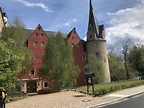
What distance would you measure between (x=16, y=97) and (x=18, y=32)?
12324 mm

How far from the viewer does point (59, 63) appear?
36.1m

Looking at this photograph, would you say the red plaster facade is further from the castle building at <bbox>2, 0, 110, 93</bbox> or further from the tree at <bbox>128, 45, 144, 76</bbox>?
the tree at <bbox>128, 45, 144, 76</bbox>

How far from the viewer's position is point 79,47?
2096 inches

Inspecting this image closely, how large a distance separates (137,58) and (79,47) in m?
23.2

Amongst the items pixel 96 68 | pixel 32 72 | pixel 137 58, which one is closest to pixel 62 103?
pixel 32 72

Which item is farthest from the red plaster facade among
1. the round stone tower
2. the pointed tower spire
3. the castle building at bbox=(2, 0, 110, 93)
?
the pointed tower spire

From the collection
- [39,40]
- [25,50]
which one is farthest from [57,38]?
[39,40]

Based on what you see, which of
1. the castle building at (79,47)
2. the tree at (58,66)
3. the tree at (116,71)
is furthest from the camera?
the tree at (116,71)

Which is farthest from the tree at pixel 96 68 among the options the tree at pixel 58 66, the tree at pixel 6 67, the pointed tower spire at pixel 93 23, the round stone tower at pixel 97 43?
the tree at pixel 6 67

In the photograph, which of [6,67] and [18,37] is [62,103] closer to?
[6,67]

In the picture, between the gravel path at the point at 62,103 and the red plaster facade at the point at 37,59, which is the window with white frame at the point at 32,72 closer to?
the red plaster facade at the point at 37,59

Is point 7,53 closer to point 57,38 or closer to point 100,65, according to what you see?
point 57,38

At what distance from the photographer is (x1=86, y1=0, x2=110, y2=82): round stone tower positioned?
172 feet

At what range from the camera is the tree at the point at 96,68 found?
4550cm
